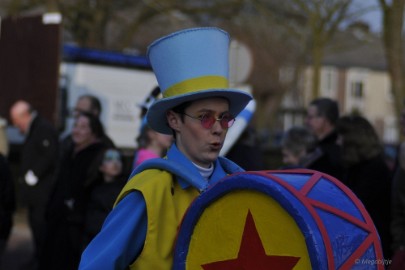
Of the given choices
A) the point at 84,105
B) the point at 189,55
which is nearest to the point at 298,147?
Result: the point at 84,105

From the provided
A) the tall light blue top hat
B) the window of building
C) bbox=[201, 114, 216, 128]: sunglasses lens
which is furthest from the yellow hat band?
the window of building

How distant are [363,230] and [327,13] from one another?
14.4 meters

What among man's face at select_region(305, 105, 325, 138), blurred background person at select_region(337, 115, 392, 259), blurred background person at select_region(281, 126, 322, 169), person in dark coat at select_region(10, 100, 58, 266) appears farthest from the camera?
person in dark coat at select_region(10, 100, 58, 266)

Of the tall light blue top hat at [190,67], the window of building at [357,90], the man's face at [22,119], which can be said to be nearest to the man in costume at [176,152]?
the tall light blue top hat at [190,67]

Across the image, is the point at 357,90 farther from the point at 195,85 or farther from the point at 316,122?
the point at 195,85

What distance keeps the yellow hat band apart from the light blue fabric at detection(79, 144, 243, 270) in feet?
1.39

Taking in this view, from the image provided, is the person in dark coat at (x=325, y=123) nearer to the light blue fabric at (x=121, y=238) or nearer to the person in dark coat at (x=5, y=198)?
the person in dark coat at (x=5, y=198)

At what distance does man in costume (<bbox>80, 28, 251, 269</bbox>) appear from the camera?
3275 mm

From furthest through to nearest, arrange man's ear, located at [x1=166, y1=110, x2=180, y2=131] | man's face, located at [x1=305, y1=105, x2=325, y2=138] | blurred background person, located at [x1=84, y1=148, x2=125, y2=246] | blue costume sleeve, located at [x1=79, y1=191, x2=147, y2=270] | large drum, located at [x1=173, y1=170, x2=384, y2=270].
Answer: man's face, located at [x1=305, y1=105, x2=325, y2=138]
blurred background person, located at [x1=84, y1=148, x2=125, y2=246]
man's ear, located at [x1=166, y1=110, x2=180, y2=131]
blue costume sleeve, located at [x1=79, y1=191, x2=147, y2=270]
large drum, located at [x1=173, y1=170, x2=384, y2=270]

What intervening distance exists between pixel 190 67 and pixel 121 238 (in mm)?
705

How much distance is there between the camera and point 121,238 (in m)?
3.22

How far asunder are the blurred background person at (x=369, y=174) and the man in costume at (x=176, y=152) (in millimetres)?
2981

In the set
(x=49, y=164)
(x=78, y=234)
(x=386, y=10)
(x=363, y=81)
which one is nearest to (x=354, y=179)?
(x=78, y=234)

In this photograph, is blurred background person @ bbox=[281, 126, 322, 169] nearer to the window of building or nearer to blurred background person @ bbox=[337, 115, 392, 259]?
blurred background person @ bbox=[337, 115, 392, 259]
